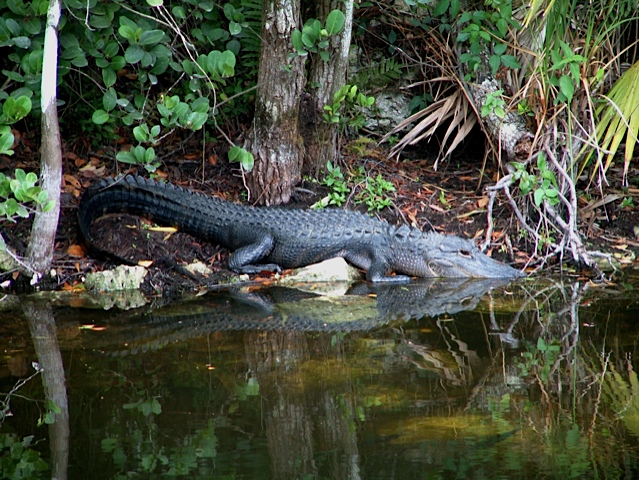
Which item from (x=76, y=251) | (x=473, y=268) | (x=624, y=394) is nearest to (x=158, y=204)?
(x=76, y=251)

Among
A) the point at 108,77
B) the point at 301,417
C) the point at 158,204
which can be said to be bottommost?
the point at 301,417

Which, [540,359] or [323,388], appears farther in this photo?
[540,359]

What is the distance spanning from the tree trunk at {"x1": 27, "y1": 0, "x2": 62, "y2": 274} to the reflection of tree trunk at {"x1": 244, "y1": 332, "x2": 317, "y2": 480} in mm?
1522

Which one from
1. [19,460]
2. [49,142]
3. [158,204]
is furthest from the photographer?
[158,204]

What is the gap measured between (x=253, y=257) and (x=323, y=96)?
147 centimetres

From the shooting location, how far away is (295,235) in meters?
5.54

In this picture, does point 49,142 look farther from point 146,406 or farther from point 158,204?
point 146,406

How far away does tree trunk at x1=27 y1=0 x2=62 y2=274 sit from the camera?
4230mm

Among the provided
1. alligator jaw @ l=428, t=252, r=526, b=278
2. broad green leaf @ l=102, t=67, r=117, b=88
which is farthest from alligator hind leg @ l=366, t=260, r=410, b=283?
Result: broad green leaf @ l=102, t=67, r=117, b=88

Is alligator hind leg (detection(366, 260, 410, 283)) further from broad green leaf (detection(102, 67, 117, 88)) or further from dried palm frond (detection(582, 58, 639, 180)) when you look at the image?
broad green leaf (detection(102, 67, 117, 88))

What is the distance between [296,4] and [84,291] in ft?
8.24

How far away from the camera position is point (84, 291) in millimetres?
4680

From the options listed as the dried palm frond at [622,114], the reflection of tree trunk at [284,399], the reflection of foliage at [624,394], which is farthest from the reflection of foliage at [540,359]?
the dried palm frond at [622,114]

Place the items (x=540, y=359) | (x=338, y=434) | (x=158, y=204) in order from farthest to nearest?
(x=158, y=204), (x=540, y=359), (x=338, y=434)
